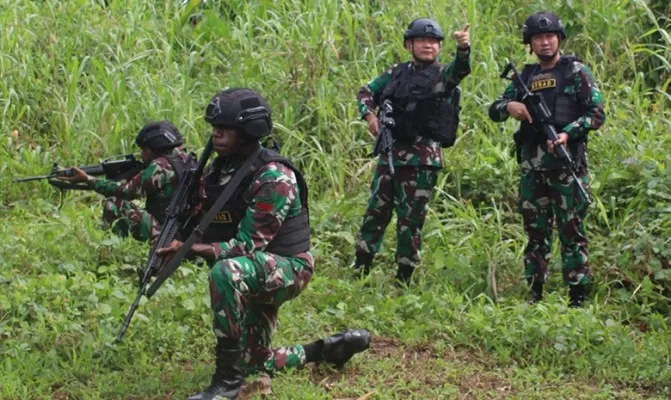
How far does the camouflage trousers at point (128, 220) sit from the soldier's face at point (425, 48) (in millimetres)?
2035

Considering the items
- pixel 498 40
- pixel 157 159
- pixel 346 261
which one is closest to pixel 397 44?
pixel 498 40

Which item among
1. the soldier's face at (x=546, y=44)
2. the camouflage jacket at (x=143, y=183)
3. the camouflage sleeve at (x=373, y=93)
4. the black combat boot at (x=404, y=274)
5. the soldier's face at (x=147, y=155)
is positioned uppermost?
the soldier's face at (x=546, y=44)

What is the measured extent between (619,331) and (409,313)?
48.1 inches

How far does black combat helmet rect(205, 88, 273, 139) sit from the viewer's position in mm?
5266

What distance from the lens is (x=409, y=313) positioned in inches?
275

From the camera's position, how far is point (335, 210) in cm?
866

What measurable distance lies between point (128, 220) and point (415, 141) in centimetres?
207

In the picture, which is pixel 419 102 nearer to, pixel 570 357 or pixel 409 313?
pixel 409 313

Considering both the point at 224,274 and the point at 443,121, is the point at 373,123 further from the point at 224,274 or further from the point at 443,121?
the point at 224,274

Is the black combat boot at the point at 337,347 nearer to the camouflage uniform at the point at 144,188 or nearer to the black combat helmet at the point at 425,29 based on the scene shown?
the camouflage uniform at the point at 144,188

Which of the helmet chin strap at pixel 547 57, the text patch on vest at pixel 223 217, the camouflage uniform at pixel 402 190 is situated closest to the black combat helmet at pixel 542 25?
the helmet chin strap at pixel 547 57

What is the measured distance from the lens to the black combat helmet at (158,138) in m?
7.48

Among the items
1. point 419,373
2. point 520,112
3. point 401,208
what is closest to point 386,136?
point 401,208

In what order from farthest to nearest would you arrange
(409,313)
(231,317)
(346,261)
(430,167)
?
1. (346,261)
2. (430,167)
3. (409,313)
4. (231,317)
